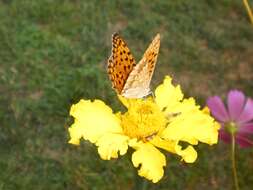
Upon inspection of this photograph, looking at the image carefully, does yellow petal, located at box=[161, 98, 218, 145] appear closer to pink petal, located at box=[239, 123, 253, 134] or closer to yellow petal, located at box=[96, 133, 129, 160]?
yellow petal, located at box=[96, 133, 129, 160]

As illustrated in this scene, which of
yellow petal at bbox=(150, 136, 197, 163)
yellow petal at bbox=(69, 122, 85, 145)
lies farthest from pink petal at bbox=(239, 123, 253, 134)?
yellow petal at bbox=(69, 122, 85, 145)

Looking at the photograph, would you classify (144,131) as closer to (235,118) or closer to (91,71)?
(235,118)

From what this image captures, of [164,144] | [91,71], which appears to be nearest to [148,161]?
[164,144]

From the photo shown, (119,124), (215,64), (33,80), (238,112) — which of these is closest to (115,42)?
(119,124)

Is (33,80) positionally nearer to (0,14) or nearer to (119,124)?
(0,14)

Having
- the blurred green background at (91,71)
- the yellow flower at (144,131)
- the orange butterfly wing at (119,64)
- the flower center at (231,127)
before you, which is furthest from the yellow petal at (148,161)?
the blurred green background at (91,71)

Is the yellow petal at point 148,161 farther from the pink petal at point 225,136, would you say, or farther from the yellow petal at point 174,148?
the pink petal at point 225,136

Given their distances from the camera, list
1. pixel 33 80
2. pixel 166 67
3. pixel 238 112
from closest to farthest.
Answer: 1. pixel 238 112
2. pixel 33 80
3. pixel 166 67
